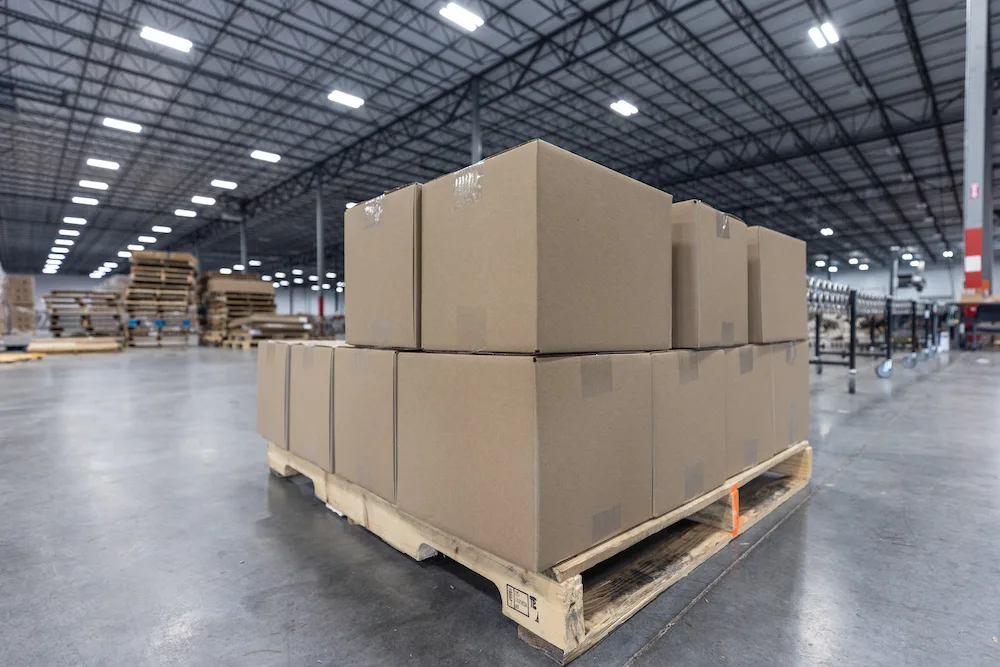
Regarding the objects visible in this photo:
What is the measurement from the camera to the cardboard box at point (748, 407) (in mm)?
1892

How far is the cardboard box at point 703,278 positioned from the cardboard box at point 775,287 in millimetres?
255

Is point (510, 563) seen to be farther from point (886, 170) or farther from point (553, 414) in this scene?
point (886, 170)

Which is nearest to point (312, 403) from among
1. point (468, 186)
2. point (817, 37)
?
point (468, 186)

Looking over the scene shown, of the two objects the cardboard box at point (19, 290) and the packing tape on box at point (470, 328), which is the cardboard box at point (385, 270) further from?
the cardboard box at point (19, 290)

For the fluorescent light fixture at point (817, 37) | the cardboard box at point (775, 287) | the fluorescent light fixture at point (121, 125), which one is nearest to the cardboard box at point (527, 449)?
the cardboard box at point (775, 287)

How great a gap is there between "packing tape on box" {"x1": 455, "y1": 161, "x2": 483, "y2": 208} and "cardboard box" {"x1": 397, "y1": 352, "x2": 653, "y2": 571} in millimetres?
444

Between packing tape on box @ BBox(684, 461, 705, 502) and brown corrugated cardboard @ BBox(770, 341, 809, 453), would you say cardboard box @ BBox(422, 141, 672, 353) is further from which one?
brown corrugated cardboard @ BBox(770, 341, 809, 453)

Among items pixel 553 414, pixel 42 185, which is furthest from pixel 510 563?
pixel 42 185

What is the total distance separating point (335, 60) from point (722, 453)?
11.5m

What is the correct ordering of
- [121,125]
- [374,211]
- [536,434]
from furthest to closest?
1. [121,125]
2. [374,211]
3. [536,434]

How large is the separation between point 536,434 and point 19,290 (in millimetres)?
23534

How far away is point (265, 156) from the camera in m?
15.1

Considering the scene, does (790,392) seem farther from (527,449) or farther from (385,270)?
(385,270)

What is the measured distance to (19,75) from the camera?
412 inches
